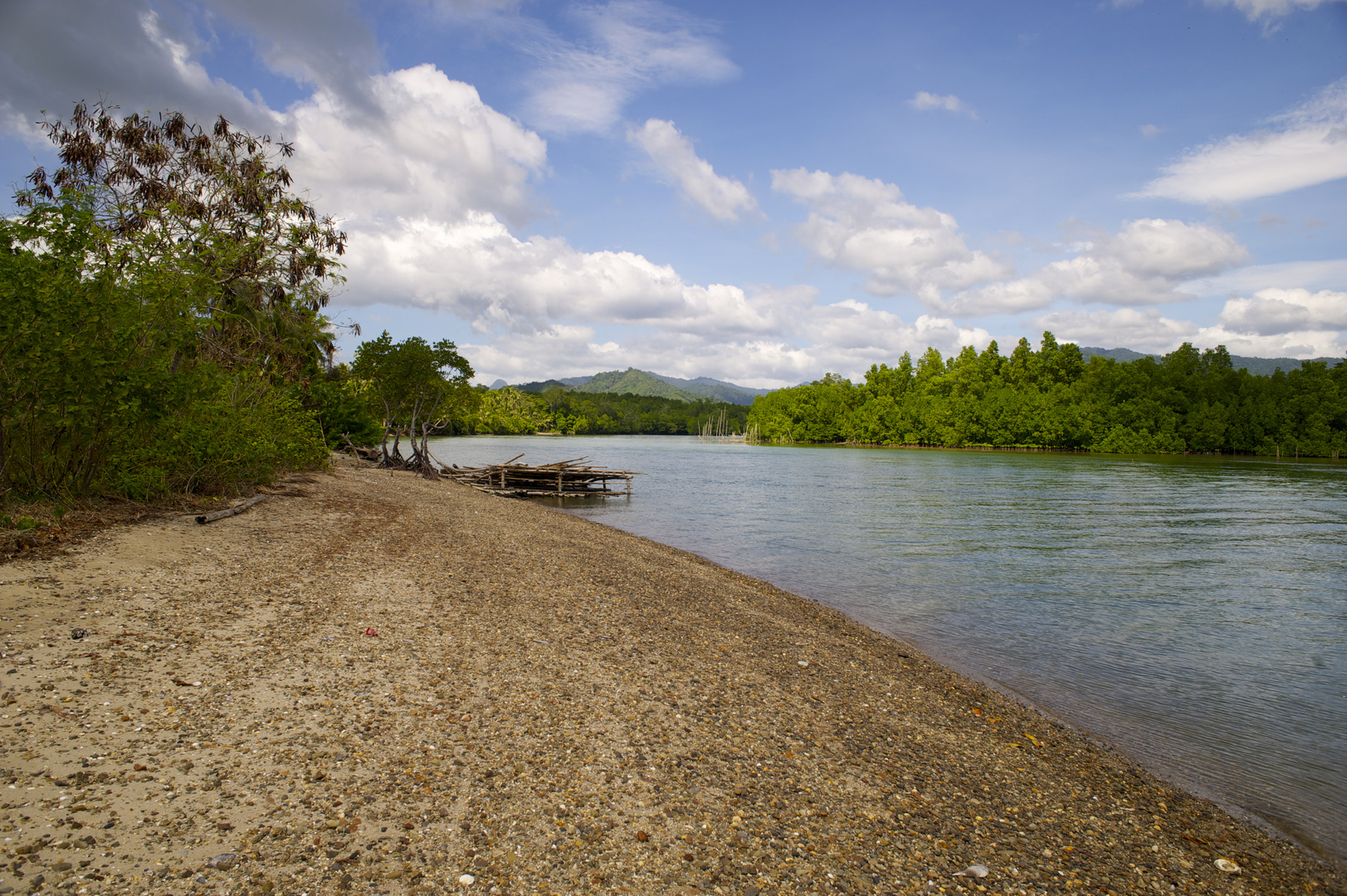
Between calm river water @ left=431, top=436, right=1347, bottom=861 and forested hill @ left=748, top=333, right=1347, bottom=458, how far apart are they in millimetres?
62501

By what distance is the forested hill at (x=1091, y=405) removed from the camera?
82.1 meters

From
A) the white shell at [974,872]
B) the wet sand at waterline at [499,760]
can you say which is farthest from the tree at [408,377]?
the white shell at [974,872]

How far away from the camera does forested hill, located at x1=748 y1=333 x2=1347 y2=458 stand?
82.1 meters

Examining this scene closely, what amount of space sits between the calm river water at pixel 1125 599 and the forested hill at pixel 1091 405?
205 feet

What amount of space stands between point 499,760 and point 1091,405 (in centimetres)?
11247

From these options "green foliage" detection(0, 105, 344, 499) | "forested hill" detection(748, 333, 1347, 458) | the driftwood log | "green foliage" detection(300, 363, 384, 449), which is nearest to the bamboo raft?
"green foliage" detection(300, 363, 384, 449)

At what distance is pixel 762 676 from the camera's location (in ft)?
23.6

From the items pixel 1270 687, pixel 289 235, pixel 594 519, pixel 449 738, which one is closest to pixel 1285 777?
pixel 1270 687

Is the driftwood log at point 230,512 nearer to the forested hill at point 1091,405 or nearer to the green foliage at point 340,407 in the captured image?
the green foliage at point 340,407

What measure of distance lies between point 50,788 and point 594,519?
20.8m

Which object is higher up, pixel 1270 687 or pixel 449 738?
pixel 449 738

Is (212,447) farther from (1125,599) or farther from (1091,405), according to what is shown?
(1091,405)

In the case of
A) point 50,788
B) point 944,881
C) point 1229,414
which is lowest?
point 944,881

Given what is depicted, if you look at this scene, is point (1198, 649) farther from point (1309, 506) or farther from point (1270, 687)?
point (1309, 506)
